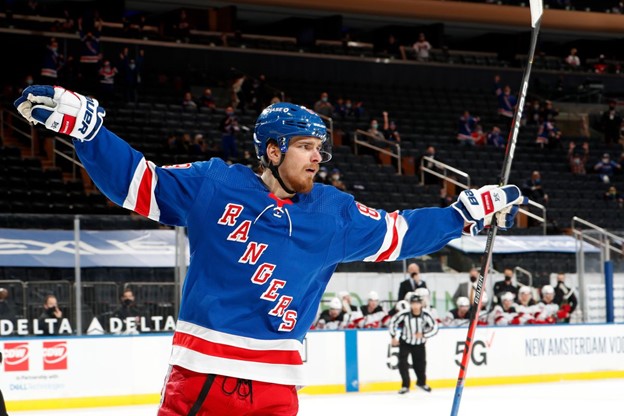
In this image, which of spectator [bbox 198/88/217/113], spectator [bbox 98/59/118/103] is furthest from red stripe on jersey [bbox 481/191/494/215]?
spectator [bbox 198/88/217/113]

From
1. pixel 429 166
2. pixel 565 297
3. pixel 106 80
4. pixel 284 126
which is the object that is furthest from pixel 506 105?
pixel 284 126

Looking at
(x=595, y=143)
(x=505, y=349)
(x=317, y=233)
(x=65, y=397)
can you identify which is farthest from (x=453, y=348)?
(x=595, y=143)

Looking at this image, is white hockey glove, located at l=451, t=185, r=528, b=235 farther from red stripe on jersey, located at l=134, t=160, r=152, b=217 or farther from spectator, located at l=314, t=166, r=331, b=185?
spectator, located at l=314, t=166, r=331, b=185

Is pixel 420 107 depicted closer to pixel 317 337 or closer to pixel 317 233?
pixel 317 337

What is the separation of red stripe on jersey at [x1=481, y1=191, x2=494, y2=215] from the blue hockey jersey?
66 centimetres

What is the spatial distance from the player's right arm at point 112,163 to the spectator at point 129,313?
9.65 metres

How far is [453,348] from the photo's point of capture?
1511 cm

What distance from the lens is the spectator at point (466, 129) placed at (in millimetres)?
25094

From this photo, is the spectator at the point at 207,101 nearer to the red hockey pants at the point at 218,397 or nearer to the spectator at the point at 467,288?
the spectator at the point at 467,288

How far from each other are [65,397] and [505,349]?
20.2 ft

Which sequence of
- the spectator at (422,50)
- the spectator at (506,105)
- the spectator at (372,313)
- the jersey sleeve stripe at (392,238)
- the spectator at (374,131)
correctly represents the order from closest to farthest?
the jersey sleeve stripe at (392,238) → the spectator at (372,313) → the spectator at (374,131) → the spectator at (506,105) → the spectator at (422,50)

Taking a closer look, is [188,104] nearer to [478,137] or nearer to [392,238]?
[478,137]

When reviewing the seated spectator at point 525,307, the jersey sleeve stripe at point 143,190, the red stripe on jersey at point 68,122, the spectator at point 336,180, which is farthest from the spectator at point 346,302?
the red stripe on jersey at point 68,122

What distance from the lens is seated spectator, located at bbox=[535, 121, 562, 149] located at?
26.3 meters
